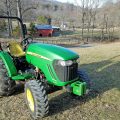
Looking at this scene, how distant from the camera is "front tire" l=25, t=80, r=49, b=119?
4.29 meters

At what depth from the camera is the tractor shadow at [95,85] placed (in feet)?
16.9

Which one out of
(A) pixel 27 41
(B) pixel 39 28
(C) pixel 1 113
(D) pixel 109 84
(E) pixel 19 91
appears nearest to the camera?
(C) pixel 1 113

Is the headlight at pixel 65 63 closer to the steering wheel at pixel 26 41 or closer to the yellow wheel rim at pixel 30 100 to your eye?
the yellow wheel rim at pixel 30 100

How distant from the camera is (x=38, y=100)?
4.29 meters

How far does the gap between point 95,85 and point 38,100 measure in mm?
2805

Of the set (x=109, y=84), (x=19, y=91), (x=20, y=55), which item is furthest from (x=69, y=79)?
(x=109, y=84)

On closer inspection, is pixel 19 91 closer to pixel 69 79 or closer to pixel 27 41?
pixel 27 41

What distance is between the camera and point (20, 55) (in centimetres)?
554

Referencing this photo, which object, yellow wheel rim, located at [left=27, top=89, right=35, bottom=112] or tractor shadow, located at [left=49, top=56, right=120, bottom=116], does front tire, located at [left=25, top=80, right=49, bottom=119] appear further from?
tractor shadow, located at [left=49, top=56, right=120, bottom=116]

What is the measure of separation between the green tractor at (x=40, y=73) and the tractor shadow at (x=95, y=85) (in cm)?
54

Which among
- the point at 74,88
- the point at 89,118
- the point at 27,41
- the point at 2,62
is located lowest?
the point at 89,118

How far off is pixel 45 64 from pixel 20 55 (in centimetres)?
113

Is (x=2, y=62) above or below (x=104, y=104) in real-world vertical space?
above

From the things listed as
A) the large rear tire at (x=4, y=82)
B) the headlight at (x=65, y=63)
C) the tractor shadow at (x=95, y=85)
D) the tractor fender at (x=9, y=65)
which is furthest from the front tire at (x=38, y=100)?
the large rear tire at (x=4, y=82)
